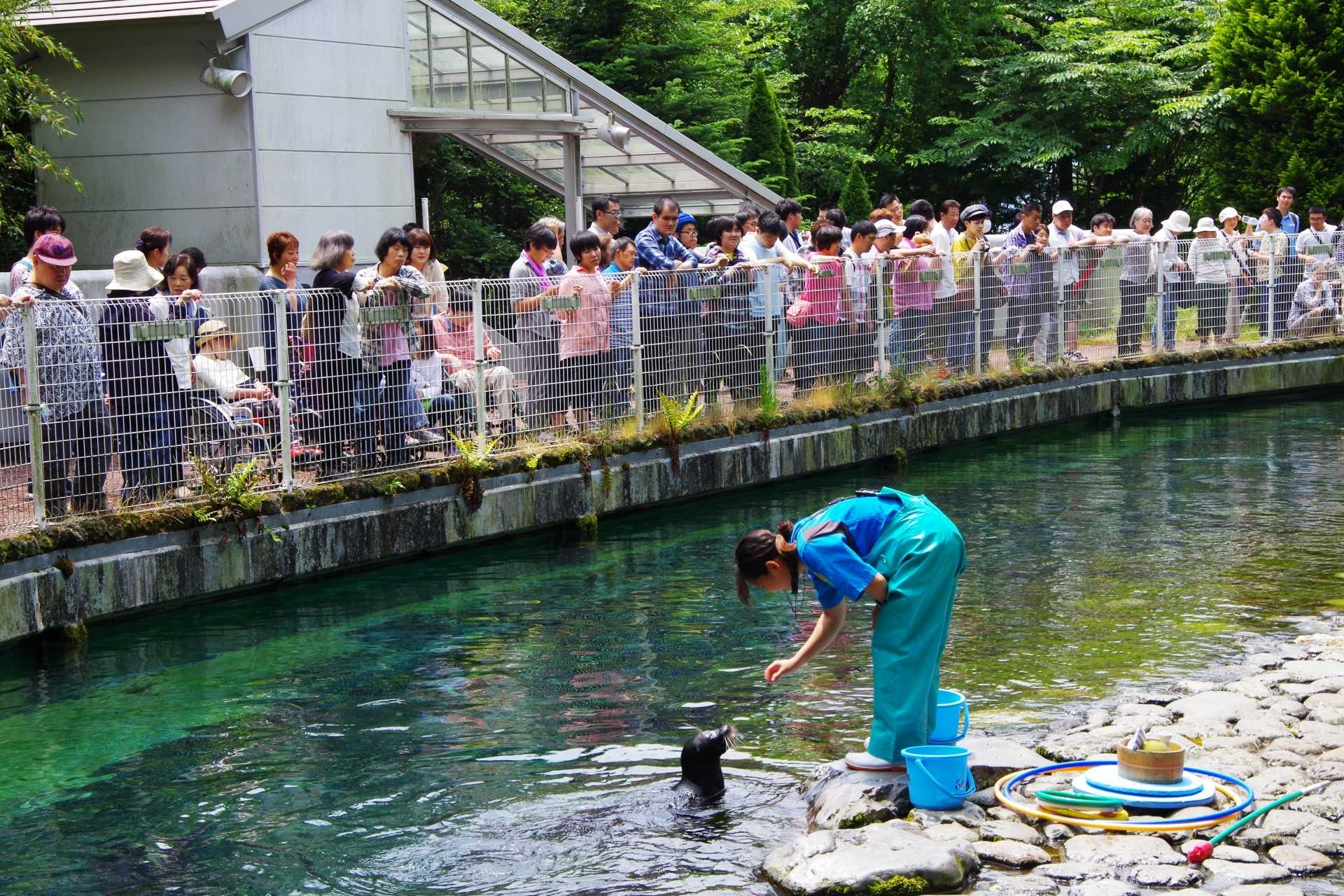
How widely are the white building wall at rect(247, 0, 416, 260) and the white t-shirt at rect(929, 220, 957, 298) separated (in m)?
6.21

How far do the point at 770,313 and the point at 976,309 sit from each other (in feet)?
11.1

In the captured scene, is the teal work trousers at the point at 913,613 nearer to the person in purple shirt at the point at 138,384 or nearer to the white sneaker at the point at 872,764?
the white sneaker at the point at 872,764

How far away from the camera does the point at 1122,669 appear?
8.38 metres

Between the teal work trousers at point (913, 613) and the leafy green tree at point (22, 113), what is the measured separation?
1194 centimetres

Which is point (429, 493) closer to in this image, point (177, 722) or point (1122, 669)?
point (177, 722)

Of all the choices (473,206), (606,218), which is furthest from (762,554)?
(473,206)

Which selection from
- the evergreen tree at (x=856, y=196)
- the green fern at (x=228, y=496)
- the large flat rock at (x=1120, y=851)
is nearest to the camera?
the large flat rock at (x=1120, y=851)

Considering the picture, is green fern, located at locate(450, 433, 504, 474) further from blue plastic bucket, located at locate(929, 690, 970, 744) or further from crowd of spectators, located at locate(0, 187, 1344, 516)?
blue plastic bucket, located at locate(929, 690, 970, 744)

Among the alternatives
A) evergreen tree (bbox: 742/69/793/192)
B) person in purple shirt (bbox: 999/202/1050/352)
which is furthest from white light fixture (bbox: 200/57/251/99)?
evergreen tree (bbox: 742/69/793/192)

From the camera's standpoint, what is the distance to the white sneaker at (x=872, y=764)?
249 inches

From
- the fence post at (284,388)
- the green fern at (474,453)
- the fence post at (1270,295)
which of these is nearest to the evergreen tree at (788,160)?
the fence post at (1270,295)

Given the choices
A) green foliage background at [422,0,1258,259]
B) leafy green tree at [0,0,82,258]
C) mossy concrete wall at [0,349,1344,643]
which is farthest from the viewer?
green foliage background at [422,0,1258,259]

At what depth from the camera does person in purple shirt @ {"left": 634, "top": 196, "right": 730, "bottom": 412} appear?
13.7 meters

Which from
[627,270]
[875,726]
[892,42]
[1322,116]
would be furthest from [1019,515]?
[892,42]
